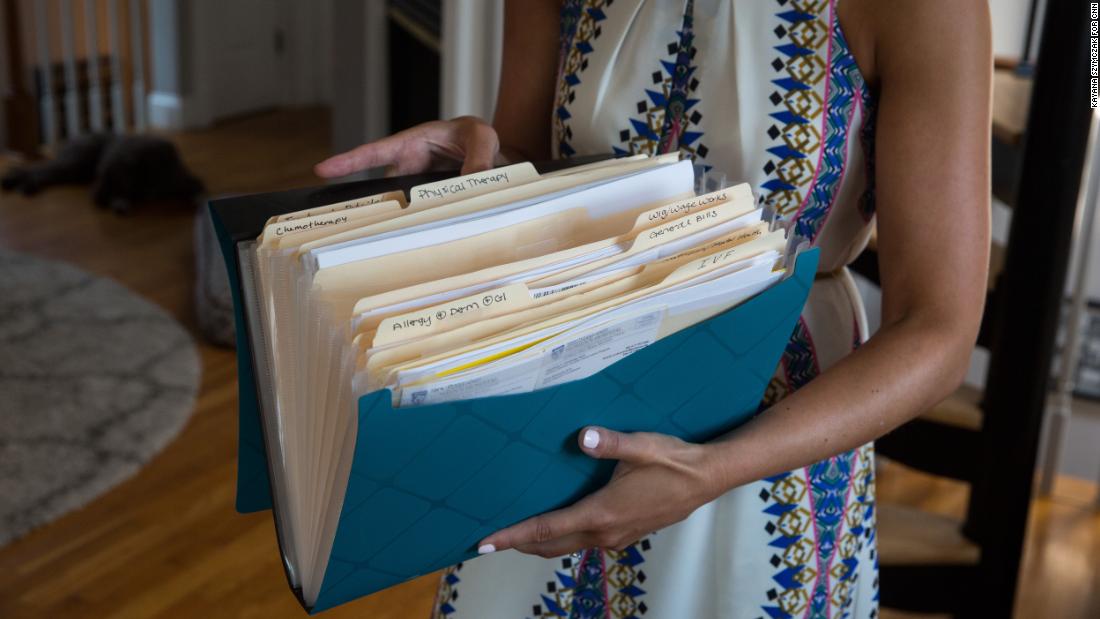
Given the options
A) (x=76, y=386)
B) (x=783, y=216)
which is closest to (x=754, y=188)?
(x=783, y=216)

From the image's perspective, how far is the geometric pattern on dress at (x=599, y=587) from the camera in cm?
87

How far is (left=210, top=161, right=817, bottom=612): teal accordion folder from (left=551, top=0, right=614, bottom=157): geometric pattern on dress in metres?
0.23

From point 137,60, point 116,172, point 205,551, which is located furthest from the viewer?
point 137,60

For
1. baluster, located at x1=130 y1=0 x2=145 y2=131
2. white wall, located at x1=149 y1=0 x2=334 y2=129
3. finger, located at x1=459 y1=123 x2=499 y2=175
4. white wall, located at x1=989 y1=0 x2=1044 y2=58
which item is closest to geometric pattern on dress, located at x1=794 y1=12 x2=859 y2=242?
finger, located at x1=459 y1=123 x2=499 y2=175

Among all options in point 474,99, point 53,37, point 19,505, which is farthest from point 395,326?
point 53,37

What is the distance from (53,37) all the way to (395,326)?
5.54 m

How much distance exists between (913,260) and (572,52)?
1.12 feet

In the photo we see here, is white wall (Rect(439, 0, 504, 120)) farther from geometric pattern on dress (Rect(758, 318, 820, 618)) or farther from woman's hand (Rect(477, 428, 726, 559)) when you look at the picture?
woman's hand (Rect(477, 428, 726, 559))

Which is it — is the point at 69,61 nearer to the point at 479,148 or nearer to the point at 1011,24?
the point at 1011,24

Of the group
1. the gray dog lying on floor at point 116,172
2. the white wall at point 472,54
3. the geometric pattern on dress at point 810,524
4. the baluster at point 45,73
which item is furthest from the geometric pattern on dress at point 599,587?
the baluster at point 45,73

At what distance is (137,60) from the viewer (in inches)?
225

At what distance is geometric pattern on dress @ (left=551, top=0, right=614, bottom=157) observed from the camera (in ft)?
2.94

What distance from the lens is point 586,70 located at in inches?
35.1

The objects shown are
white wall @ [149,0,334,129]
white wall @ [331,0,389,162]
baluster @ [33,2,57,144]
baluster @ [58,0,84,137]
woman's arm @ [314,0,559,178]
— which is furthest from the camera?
white wall @ [149,0,334,129]
